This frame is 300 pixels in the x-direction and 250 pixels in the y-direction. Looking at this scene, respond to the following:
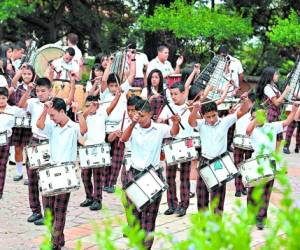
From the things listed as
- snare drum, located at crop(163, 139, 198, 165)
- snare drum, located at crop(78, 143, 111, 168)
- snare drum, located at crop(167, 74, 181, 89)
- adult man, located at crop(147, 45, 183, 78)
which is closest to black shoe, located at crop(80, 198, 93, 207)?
A: snare drum, located at crop(78, 143, 111, 168)

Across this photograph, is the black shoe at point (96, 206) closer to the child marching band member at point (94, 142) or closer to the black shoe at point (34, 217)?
the child marching band member at point (94, 142)

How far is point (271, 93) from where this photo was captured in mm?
12383

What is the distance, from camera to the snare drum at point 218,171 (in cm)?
844

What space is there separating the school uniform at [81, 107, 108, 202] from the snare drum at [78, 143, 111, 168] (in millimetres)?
397

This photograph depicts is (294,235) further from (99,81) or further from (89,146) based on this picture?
(99,81)

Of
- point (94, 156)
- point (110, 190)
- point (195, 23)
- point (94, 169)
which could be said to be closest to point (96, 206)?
point (94, 169)

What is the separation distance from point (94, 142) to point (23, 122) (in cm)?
180

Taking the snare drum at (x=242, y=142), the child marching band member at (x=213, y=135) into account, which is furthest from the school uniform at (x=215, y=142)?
the snare drum at (x=242, y=142)

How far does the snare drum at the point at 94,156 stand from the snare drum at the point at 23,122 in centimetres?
201

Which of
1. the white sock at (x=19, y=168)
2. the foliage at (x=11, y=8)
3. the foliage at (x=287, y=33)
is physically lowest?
the white sock at (x=19, y=168)

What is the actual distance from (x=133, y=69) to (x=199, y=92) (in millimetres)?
1072

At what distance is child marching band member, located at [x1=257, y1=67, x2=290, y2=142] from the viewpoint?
11.9 m

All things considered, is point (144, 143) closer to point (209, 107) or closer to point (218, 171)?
point (218, 171)

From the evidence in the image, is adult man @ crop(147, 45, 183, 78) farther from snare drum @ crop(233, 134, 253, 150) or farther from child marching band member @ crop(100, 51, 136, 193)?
snare drum @ crop(233, 134, 253, 150)
